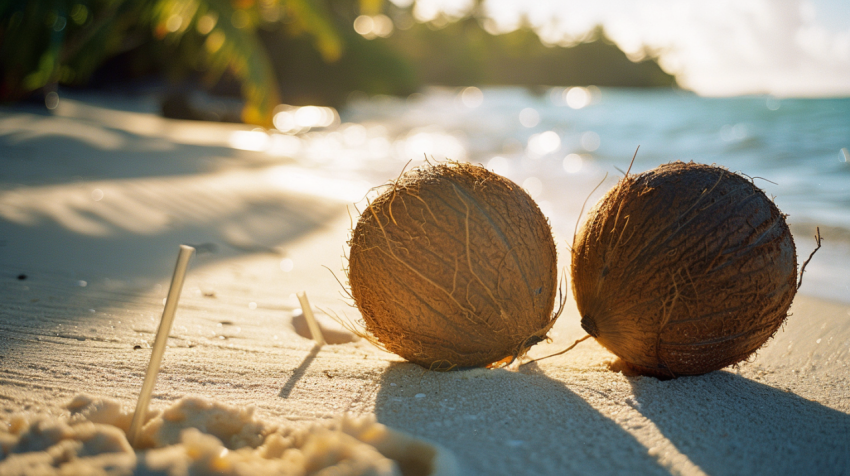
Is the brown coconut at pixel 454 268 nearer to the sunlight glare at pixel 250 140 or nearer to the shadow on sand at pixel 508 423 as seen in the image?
the shadow on sand at pixel 508 423

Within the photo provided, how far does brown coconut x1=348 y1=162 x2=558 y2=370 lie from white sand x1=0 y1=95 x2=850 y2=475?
0.54 feet

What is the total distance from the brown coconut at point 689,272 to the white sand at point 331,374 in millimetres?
203

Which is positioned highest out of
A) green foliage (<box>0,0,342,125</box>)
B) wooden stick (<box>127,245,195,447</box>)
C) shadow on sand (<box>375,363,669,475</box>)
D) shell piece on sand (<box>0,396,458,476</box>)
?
green foliage (<box>0,0,342,125</box>)

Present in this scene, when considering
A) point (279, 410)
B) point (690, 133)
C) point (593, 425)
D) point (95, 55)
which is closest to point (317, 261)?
point (279, 410)

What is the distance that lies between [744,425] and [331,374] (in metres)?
1.40

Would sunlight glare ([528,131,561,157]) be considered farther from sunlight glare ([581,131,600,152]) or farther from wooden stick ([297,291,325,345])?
wooden stick ([297,291,325,345])

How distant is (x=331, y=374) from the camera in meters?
2.12

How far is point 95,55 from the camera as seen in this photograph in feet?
32.2

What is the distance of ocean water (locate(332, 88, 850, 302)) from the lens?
5.02m

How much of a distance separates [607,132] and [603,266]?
14.4 meters

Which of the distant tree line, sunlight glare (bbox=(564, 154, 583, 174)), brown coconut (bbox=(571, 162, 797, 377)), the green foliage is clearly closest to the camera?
brown coconut (bbox=(571, 162, 797, 377))

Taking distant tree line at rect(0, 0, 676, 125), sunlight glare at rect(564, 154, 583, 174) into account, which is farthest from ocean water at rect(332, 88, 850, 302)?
distant tree line at rect(0, 0, 676, 125)

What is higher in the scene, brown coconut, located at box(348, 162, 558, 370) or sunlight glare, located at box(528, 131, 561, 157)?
sunlight glare, located at box(528, 131, 561, 157)

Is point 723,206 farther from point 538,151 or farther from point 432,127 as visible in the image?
point 432,127
